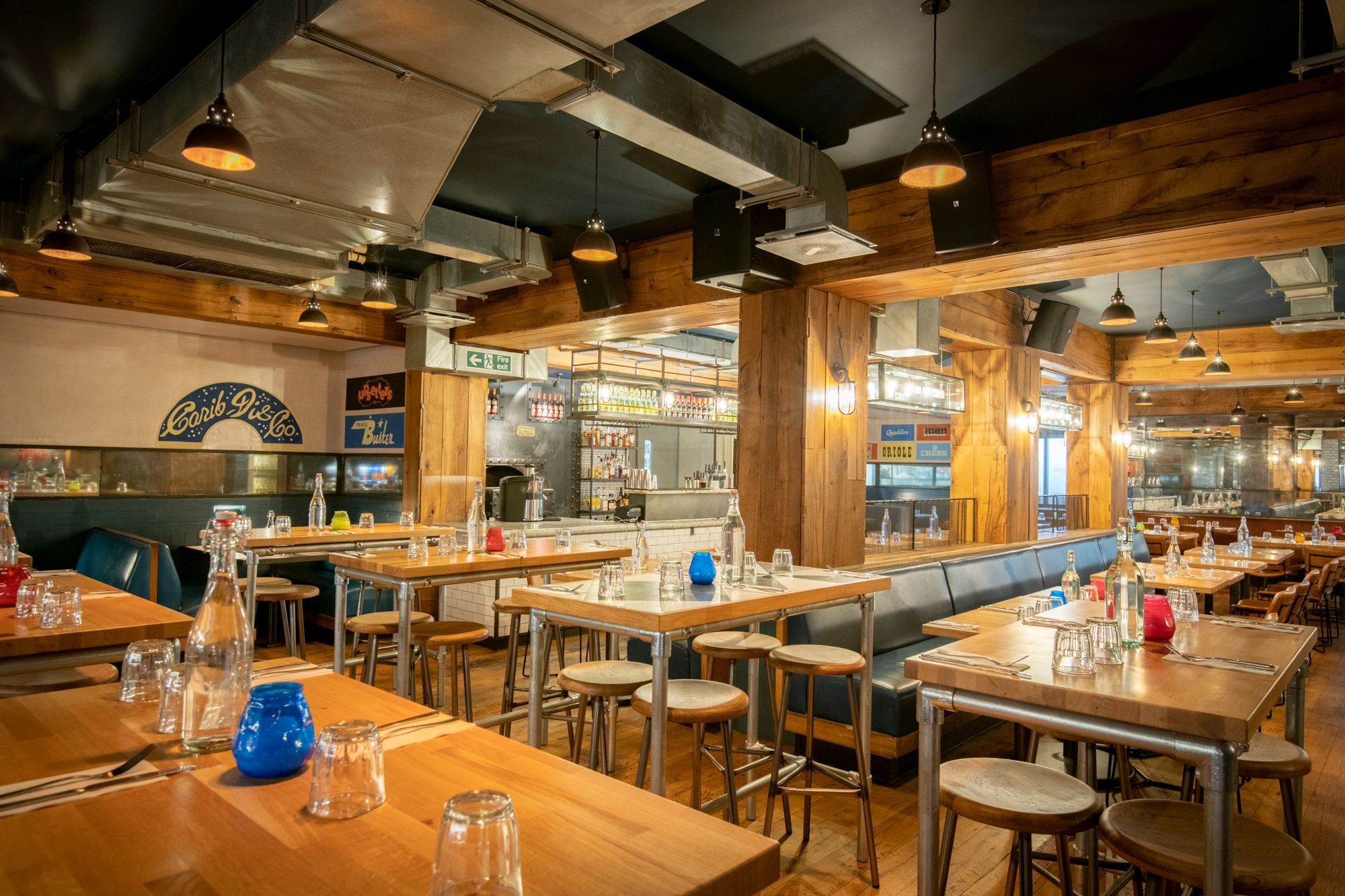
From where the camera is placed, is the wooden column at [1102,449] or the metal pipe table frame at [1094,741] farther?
the wooden column at [1102,449]

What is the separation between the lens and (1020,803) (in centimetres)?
210

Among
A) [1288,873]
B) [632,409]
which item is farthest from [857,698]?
[632,409]

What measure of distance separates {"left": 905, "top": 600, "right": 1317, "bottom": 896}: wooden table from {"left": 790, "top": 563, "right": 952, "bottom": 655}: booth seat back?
1758 mm

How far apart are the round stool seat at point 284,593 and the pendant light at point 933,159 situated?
15.3 ft

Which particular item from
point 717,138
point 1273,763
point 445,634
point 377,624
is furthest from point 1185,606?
point 377,624

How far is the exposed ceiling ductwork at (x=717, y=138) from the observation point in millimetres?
3158

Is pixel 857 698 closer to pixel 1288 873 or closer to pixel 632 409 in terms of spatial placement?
pixel 1288 873

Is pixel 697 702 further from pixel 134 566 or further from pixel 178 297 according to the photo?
pixel 178 297

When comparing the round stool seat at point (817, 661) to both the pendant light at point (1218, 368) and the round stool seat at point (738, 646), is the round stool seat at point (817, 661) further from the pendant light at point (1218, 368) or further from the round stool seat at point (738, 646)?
the pendant light at point (1218, 368)

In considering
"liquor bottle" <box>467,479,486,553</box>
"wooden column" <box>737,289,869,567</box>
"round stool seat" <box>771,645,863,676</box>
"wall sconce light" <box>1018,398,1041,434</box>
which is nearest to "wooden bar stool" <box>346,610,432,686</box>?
"liquor bottle" <box>467,479,486,553</box>

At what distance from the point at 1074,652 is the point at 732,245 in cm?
340

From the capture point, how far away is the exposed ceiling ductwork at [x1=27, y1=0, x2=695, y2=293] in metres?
2.55

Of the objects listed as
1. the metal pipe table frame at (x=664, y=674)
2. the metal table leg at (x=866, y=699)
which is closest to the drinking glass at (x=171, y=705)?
the metal pipe table frame at (x=664, y=674)

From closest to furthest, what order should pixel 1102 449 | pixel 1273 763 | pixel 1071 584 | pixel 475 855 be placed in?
pixel 475 855 < pixel 1273 763 < pixel 1071 584 < pixel 1102 449
